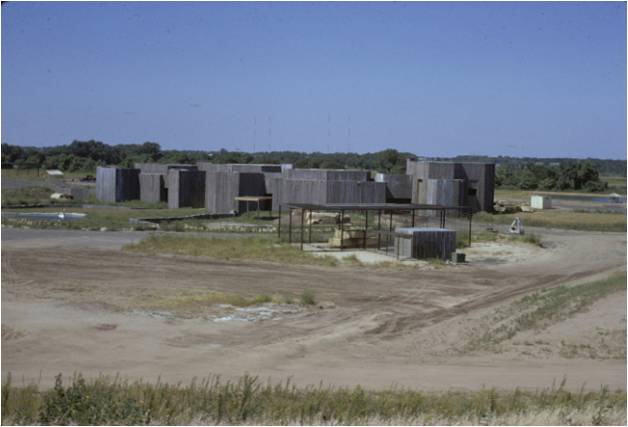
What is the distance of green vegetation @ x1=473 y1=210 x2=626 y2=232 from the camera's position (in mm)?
61219

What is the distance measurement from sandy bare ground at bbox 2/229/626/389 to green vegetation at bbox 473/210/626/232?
78.5 ft

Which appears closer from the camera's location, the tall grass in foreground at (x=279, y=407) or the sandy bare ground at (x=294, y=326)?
the tall grass in foreground at (x=279, y=407)

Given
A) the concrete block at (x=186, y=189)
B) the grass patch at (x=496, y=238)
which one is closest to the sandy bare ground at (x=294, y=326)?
the grass patch at (x=496, y=238)

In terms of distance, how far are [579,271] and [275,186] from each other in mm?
33732

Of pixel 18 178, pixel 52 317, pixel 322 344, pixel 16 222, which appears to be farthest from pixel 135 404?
pixel 18 178

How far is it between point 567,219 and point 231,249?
37522 mm

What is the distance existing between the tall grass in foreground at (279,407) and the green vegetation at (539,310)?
6.85 m

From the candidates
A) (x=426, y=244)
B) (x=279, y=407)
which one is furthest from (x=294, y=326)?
(x=426, y=244)

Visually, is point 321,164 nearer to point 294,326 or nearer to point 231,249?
point 231,249

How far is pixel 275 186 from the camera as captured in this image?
217 feet

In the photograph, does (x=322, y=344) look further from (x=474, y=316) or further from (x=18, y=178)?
(x=18, y=178)

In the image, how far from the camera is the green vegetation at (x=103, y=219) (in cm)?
5194

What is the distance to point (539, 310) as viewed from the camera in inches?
937

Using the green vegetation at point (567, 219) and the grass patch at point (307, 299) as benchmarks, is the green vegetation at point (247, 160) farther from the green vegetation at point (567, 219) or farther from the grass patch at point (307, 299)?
the grass patch at point (307, 299)
